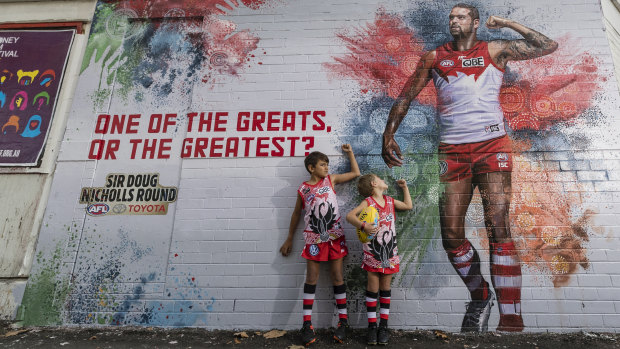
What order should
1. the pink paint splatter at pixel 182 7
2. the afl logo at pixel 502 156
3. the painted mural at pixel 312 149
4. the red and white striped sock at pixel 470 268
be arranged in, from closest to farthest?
the red and white striped sock at pixel 470 268, the painted mural at pixel 312 149, the afl logo at pixel 502 156, the pink paint splatter at pixel 182 7

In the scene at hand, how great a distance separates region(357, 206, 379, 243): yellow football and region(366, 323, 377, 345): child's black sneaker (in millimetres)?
859

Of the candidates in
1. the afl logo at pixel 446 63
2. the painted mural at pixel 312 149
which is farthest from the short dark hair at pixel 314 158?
the afl logo at pixel 446 63

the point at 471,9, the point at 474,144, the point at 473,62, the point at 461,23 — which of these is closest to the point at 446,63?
the point at 473,62

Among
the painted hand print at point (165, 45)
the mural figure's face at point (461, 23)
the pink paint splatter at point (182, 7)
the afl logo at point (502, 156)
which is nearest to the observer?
the afl logo at point (502, 156)

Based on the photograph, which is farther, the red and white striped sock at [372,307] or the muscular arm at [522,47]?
the muscular arm at [522,47]

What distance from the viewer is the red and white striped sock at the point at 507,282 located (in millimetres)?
3832

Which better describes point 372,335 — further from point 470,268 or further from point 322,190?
point 322,190

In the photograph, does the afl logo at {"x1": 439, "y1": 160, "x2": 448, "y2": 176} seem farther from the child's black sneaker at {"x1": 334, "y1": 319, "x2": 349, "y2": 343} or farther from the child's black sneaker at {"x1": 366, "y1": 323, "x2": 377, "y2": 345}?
the child's black sneaker at {"x1": 334, "y1": 319, "x2": 349, "y2": 343}

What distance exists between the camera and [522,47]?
15.3 feet

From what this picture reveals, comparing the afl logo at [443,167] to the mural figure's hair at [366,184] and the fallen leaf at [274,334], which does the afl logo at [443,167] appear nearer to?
the mural figure's hair at [366,184]

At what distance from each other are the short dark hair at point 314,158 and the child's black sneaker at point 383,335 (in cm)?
186

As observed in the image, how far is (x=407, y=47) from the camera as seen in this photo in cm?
478

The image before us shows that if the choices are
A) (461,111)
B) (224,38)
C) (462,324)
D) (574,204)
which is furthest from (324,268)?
(224,38)

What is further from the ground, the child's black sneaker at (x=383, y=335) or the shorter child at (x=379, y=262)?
the shorter child at (x=379, y=262)
